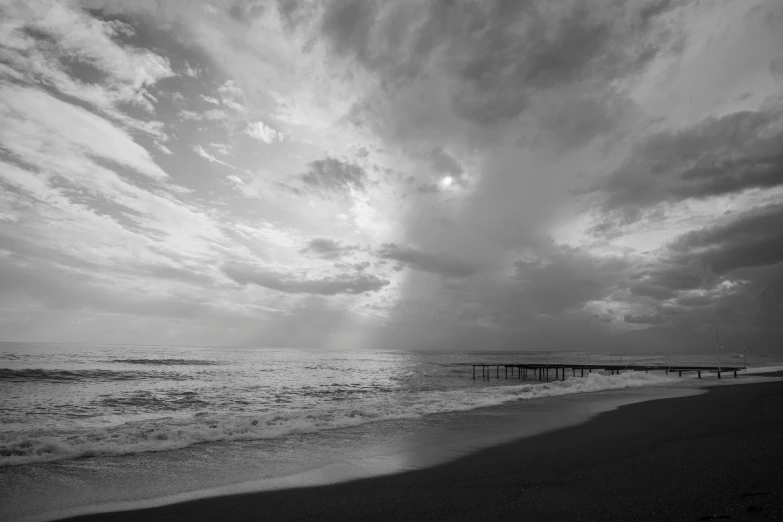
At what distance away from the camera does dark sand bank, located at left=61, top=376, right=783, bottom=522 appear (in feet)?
20.2

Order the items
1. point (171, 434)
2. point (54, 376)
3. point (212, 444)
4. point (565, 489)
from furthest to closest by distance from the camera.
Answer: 1. point (54, 376)
2. point (171, 434)
3. point (212, 444)
4. point (565, 489)

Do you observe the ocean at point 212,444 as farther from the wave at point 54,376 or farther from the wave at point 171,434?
the wave at point 54,376

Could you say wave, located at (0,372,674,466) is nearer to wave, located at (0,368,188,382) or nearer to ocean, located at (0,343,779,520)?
ocean, located at (0,343,779,520)

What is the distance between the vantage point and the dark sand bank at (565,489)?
615 cm

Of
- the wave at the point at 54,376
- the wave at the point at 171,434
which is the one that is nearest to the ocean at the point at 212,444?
the wave at the point at 171,434

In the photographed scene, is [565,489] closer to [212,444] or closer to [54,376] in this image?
[212,444]

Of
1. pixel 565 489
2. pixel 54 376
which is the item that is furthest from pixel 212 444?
pixel 54 376

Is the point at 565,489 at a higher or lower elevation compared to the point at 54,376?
higher

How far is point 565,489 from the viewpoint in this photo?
7246 millimetres

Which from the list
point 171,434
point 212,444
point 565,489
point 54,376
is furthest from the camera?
point 54,376

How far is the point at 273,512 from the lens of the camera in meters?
6.94

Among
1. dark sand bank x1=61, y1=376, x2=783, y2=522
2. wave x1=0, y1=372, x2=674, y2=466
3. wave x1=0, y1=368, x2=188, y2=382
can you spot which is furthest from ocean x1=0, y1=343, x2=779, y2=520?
wave x1=0, y1=368, x2=188, y2=382

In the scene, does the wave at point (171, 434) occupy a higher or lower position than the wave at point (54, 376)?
higher

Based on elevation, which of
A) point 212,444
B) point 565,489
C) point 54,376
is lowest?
point 54,376
